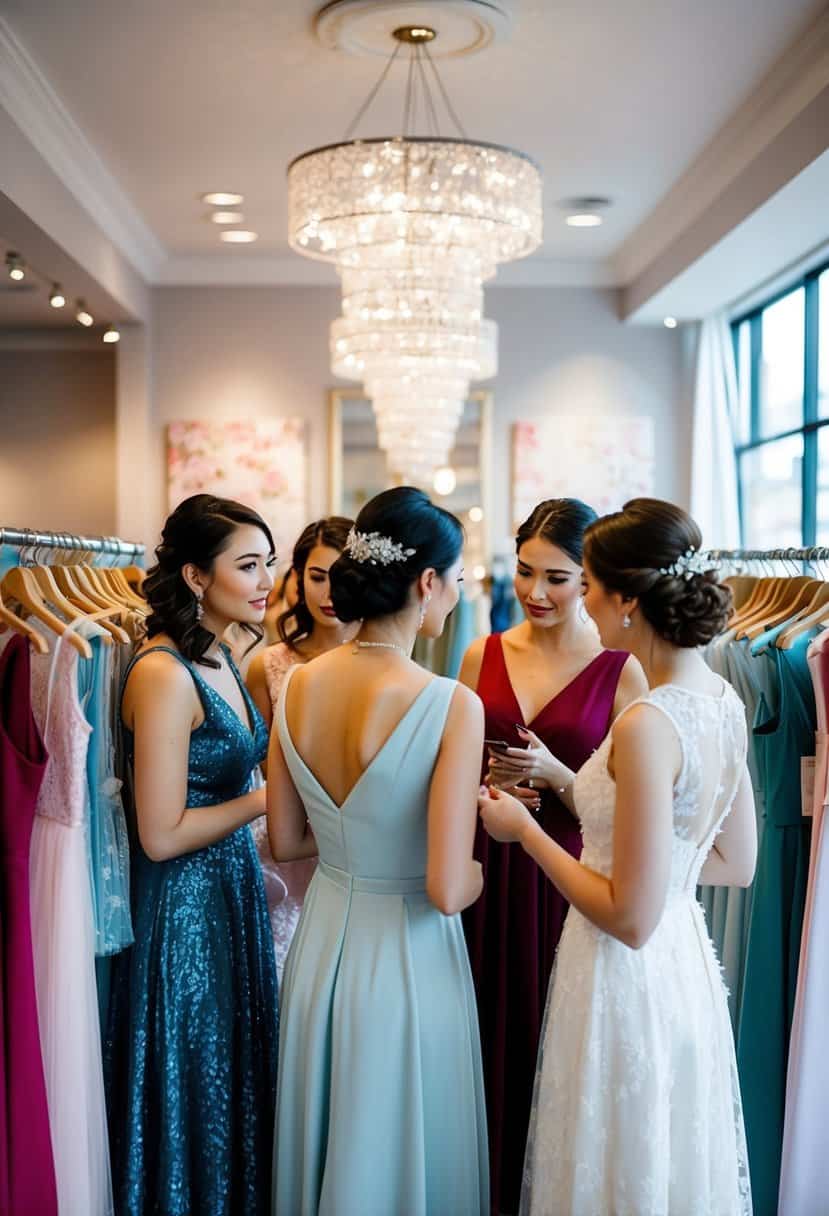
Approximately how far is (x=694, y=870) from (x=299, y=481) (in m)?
5.39

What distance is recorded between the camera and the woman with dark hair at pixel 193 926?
2.25 meters

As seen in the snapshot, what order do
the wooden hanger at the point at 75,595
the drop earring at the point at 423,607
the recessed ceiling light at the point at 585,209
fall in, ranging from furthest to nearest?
1. the recessed ceiling light at the point at 585,209
2. the wooden hanger at the point at 75,595
3. the drop earring at the point at 423,607

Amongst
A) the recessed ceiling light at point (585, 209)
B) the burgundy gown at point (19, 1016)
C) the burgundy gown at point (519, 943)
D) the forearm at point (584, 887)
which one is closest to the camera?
the forearm at point (584, 887)

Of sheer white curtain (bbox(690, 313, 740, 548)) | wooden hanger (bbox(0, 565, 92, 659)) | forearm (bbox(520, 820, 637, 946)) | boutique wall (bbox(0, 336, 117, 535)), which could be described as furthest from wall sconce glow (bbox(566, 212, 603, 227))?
forearm (bbox(520, 820, 637, 946))

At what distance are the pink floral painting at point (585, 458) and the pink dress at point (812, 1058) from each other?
482 cm

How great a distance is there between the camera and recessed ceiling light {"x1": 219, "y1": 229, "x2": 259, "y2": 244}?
639 centimetres

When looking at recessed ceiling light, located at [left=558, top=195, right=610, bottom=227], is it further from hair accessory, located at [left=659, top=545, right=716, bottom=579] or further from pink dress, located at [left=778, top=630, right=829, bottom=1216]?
hair accessory, located at [left=659, top=545, right=716, bottom=579]

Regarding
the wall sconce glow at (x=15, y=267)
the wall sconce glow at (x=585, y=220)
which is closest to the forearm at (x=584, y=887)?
the wall sconce glow at (x=15, y=267)

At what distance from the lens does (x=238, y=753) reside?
2395 millimetres

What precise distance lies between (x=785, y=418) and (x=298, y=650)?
146 inches

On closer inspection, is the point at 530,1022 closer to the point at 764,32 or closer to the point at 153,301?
the point at 764,32

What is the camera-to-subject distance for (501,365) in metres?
7.09

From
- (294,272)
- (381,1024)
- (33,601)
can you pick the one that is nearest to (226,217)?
(294,272)

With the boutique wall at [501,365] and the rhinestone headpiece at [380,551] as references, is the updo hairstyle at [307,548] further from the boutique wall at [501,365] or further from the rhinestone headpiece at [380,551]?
the boutique wall at [501,365]
